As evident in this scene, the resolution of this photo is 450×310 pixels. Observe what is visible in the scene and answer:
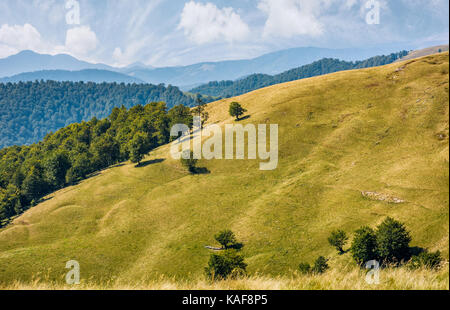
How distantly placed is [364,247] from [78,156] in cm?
10920

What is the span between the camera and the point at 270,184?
71812mm

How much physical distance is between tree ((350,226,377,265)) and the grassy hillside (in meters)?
2.31

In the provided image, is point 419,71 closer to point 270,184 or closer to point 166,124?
point 270,184

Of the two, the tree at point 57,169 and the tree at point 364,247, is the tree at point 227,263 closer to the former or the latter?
the tree at point 364,247

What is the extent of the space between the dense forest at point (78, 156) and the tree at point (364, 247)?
252ft

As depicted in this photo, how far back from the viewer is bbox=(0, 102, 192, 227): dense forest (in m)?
95.7

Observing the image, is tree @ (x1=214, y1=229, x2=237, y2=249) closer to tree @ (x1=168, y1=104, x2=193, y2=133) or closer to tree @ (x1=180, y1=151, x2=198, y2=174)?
tree @ (x1=180, y1=151, x2=198, y2=174)

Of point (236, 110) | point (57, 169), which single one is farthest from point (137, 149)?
point (236, 110)

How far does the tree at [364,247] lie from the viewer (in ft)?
129

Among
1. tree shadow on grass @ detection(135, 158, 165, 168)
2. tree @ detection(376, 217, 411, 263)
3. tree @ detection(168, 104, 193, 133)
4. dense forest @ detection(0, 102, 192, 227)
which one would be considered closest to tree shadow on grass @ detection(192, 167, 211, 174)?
tree shadow on grass @ detection(135, 158, 165, 168)

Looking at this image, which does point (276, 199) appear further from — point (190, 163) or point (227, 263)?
point (190, 163)

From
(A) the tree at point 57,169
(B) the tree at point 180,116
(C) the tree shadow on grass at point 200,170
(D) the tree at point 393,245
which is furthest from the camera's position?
(B) the tree at point 180,116

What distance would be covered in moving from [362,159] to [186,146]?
5910 cm

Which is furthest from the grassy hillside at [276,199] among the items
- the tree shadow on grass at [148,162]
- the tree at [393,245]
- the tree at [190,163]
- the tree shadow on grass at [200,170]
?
the tree at [190,163]
